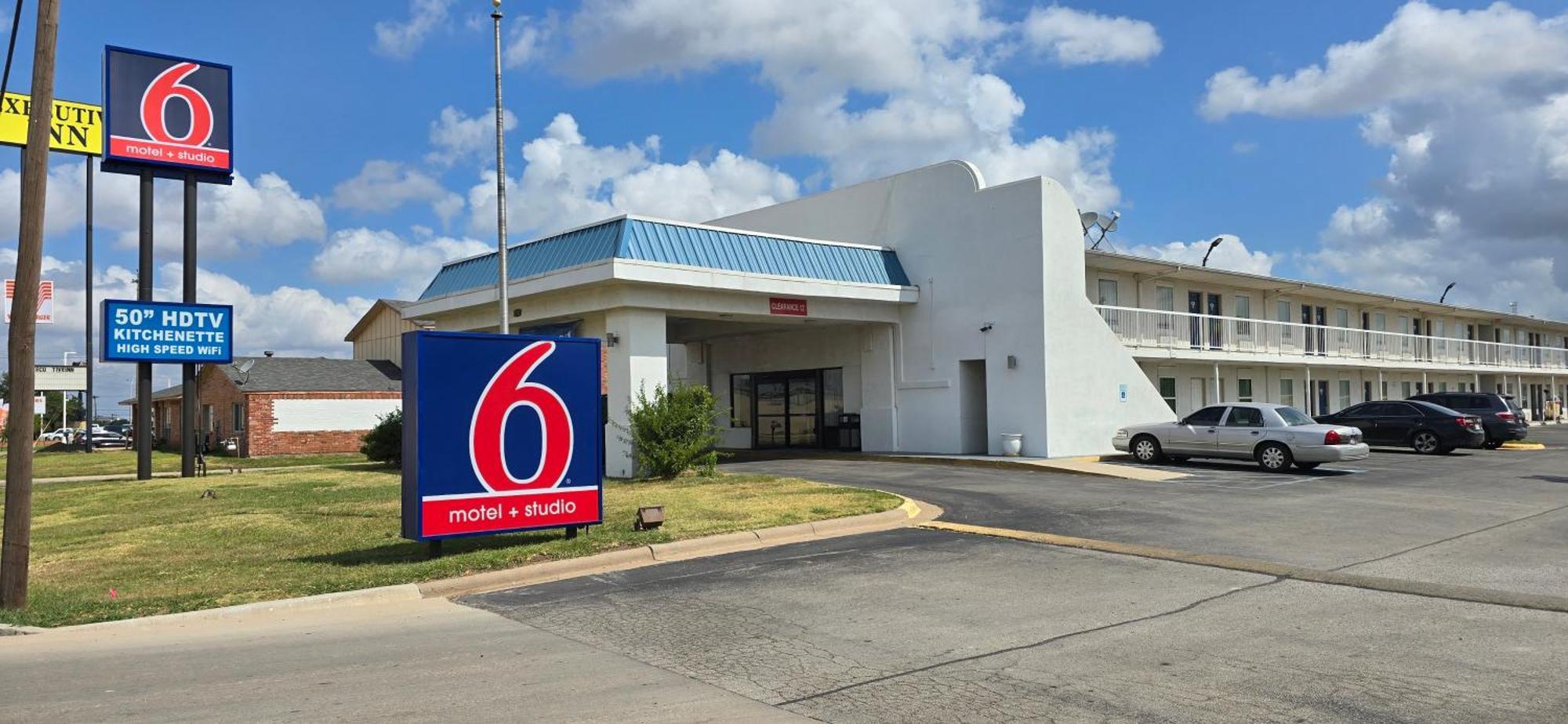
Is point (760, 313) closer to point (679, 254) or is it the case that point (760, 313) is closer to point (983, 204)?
point (679, 254)

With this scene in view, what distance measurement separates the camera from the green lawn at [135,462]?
102 feet

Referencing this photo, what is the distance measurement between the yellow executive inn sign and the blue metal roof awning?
1731 cm

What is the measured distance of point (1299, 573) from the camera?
31.7ft

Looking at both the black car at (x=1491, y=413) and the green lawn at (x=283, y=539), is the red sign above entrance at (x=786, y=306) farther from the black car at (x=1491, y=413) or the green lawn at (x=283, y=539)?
the black car at (x=1491, y=413)

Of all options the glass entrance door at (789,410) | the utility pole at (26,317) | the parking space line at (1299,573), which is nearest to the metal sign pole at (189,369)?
the glass entrance door at (789,410)

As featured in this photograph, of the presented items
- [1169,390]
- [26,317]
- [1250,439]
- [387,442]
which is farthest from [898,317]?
[26,317]

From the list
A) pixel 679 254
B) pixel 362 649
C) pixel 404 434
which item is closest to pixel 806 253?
pixel 679 254

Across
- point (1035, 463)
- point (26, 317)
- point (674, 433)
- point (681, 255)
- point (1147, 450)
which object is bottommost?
point (1035, 463)

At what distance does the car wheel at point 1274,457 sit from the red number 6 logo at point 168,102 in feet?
84.2

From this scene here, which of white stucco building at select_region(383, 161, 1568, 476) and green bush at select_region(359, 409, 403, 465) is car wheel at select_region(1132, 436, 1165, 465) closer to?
white stucco building at select_region(383, 161, 1568, 476)

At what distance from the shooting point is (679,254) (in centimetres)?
2161

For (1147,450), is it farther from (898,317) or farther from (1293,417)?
(898,317)

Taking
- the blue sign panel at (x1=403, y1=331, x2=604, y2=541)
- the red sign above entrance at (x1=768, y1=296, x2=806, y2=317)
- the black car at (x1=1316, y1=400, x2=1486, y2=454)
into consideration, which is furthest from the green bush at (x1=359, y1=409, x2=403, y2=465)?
the black car at (x1=1316, y1=400, x2=1486, y2=454)

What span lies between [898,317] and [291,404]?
81.3 ft
